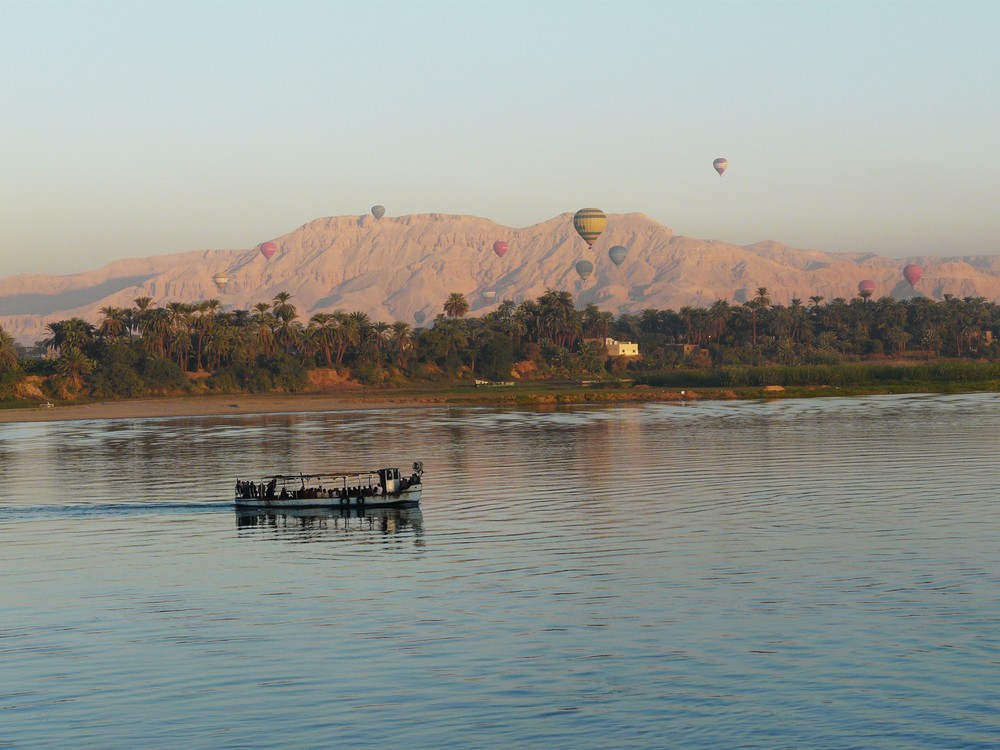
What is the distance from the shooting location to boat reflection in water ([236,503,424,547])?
63625mm

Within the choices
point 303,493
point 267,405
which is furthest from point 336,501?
point 267,405

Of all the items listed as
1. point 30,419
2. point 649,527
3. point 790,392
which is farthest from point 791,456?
point 30,419

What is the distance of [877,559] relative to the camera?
50688 millimetres

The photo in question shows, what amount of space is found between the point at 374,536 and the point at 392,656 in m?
25.5

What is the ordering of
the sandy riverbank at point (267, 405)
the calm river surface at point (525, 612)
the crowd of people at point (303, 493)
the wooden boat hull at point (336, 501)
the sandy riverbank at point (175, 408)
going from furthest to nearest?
the sandy riverbank at point (267, 405) < the sandy riverbank at point (175, 408) < the crowd of people at point (303, 493) < the wooden boat hull at point (336, 501) < the calm river surface at point (525, 612)

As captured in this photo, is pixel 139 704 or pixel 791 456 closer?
pixel 139 704

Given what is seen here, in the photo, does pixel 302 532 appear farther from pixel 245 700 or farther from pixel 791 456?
pixel 791 456

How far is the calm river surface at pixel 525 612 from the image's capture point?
3112 cm

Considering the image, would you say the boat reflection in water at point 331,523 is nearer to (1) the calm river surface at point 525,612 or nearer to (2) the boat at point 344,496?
(1) the calm river surface at point 525,612

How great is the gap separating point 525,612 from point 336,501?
1212 inches

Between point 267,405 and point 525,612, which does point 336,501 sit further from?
point 267,405

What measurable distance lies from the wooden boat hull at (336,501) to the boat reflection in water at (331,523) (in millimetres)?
357

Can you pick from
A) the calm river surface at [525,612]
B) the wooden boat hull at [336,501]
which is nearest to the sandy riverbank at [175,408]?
the calm river surface at [525,612]

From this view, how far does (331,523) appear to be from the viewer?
69.2 metres
